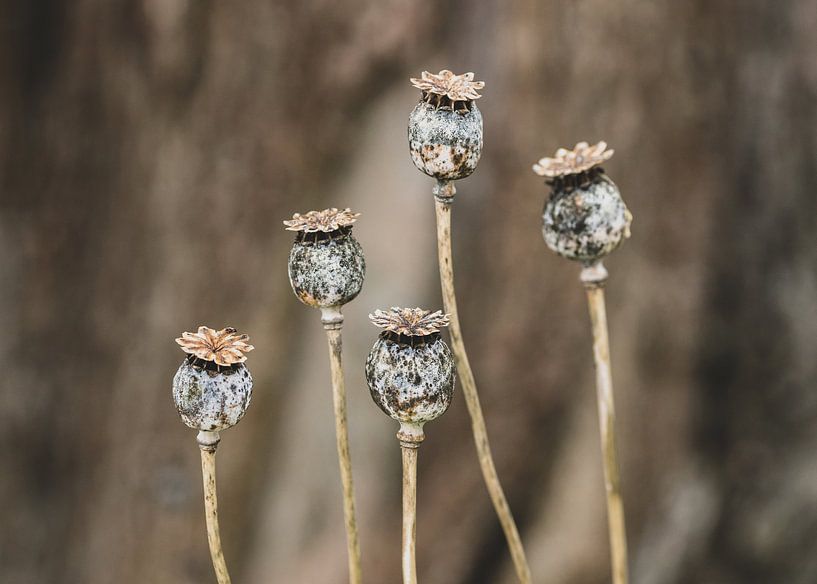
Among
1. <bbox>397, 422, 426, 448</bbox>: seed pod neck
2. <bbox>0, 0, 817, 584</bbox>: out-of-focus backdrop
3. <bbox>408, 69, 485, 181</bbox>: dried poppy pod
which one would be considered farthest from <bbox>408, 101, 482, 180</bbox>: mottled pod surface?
<bbox>0, 0, 817, 584</bbox>: out-of-focus backdrop

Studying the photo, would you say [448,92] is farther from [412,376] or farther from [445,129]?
[412,376]

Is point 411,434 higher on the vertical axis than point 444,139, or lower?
lower

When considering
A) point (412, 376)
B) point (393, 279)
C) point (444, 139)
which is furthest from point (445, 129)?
point (393, 279)

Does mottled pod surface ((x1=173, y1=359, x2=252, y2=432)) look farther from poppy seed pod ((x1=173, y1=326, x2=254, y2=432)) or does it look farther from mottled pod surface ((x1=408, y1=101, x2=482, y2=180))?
mottled pod surface ((x1=408, y1=101, x2=482, y2=180))

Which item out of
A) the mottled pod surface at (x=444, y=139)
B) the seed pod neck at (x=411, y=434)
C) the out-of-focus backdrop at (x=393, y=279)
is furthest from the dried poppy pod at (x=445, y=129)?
the out-of-focus backdrop at (x=393, y=279)

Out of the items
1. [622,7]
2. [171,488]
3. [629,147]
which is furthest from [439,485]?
[622,7]
